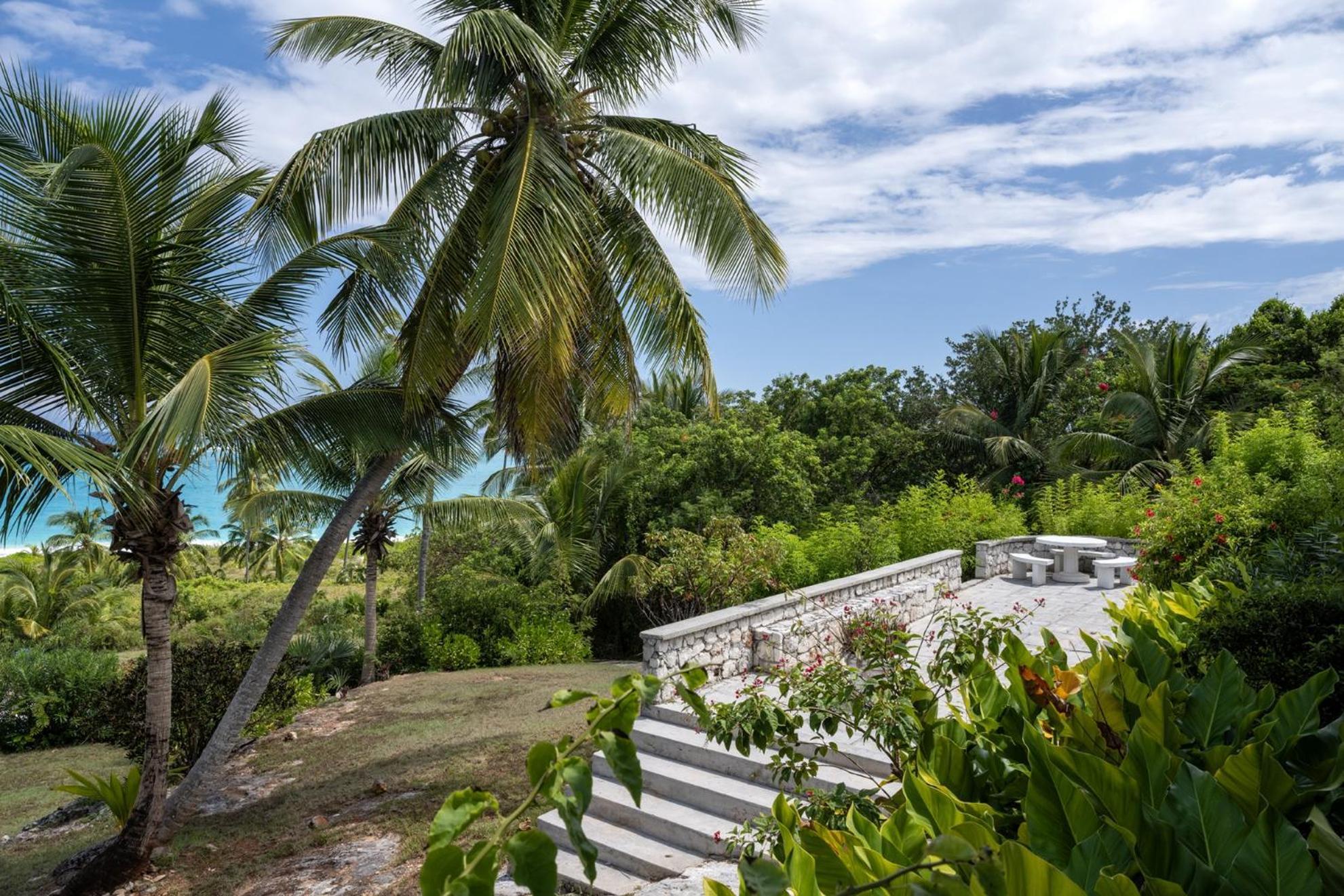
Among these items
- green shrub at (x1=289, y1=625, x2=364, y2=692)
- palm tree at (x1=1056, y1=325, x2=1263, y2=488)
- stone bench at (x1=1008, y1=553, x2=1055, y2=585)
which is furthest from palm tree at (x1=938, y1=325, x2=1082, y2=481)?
green shrub at (x1=289, y1=625, x2=364, y2=692)

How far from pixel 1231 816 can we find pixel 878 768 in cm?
419

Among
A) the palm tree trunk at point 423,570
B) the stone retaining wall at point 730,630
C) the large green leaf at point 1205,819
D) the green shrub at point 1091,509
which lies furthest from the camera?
the palm tree trunk at point 423,570

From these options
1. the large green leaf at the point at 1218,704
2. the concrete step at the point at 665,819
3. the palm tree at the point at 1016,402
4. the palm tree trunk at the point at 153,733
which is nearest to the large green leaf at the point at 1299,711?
the large green leaf at the point at 1218,704

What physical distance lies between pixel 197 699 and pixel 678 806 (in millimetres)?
7694

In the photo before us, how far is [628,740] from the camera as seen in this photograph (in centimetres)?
111

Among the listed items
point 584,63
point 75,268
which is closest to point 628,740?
point 75,268

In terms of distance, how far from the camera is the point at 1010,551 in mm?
14172

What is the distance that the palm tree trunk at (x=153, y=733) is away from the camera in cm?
721

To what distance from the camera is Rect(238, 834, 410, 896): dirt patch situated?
19.9 feet

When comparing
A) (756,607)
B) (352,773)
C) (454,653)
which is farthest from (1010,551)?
(352,773)

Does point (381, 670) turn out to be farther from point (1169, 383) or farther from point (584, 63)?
point (1169, 383)

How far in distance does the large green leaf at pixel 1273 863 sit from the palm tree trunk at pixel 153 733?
7.76 metres

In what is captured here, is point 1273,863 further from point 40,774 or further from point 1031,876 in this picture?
point 40,774

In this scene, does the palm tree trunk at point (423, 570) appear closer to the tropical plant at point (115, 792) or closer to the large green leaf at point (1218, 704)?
the tropical plant at point (115, 792)
